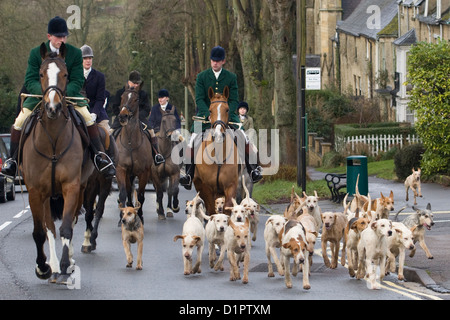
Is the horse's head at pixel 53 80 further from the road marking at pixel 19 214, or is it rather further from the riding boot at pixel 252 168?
the road marking at pixel 19 214

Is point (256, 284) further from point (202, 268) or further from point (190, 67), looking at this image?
point (190, 67)

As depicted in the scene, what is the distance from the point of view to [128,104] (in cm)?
1850

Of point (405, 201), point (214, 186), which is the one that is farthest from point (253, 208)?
point (405, 201)

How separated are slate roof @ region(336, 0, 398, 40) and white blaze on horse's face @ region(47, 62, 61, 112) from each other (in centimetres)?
4654

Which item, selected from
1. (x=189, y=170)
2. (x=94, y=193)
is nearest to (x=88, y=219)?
(x=94, y=193)

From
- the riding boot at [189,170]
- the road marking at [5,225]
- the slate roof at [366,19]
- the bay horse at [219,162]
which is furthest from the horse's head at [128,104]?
the slate roof at [366,19]

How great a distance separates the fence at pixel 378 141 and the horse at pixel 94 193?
1099 inches

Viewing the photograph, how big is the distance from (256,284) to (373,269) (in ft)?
4.66

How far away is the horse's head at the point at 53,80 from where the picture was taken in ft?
39.3

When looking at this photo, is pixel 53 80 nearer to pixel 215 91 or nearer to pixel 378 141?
pixel 215 91

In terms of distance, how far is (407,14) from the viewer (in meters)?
50.3

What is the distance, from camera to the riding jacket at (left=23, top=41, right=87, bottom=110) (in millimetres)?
13258

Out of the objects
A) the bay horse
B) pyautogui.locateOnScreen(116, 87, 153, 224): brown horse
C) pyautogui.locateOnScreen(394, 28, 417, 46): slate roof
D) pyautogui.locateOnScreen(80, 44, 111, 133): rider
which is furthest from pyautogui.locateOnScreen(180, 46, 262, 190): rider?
pyautogui.locateOnScreen(394, 28, 417, 46): slate roof

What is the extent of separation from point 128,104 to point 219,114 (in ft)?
12.7
